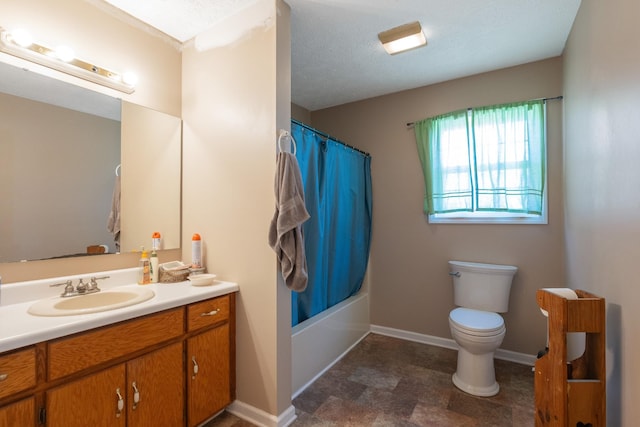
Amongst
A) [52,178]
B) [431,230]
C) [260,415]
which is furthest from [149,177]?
[431,230]

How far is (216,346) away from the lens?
1610 millimetres

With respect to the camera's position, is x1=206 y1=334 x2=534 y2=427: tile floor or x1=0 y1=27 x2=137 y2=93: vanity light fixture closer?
x1=0 y1=27 x2=137 y2=93: vanity light fixture

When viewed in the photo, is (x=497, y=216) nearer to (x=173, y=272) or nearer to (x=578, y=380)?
(x=578, y=380)

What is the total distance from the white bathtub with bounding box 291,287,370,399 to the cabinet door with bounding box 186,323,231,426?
1.44 feet

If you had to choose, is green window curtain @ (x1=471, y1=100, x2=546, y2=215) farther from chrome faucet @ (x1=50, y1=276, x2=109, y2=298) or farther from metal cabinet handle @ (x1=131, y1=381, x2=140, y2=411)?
chrome faucet @ (x1=50, y1=276, x2=109, y2=298)

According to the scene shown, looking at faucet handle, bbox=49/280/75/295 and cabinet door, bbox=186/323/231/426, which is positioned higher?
faucet handle, bbox=49/280/75/295

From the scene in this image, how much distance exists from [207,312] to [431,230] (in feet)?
6.72

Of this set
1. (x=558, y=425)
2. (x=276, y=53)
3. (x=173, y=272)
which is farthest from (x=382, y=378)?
(x=276, y=53)

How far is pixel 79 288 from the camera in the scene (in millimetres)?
1475

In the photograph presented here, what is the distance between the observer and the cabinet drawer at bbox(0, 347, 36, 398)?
0.92 meters

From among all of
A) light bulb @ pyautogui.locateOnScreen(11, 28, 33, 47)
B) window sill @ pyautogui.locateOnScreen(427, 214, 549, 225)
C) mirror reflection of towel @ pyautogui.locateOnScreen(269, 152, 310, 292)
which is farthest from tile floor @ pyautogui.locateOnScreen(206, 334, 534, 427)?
light bulb @ pyautogui.locateOnScreen(11, 28, 33, 47)

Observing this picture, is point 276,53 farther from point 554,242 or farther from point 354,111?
point 554,242

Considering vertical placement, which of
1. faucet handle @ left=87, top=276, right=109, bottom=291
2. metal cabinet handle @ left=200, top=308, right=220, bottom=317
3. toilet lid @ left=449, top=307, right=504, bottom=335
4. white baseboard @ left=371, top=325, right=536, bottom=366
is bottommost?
white baseboard @ left=371, top=325, right=536, bottom=366

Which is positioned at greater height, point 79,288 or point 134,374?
point 79,288
